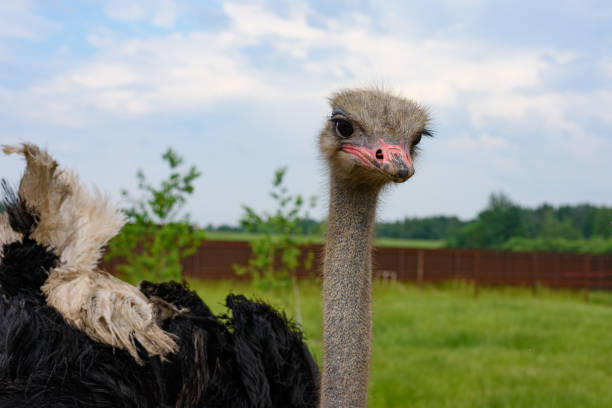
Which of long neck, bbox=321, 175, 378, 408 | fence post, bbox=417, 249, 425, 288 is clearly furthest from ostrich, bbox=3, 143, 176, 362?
fence post, bbox=417, 249, 425, 288

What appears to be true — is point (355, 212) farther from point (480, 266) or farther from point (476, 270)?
point (480, 266)

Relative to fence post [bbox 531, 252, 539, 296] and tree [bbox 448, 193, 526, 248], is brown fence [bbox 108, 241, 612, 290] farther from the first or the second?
tree [bbox 448, 193, 526, 248]

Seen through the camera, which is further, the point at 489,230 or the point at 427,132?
the point at 489,230

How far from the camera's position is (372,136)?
206cm

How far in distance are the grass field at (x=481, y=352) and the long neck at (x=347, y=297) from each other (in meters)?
0.85

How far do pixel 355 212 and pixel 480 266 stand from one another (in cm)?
1555

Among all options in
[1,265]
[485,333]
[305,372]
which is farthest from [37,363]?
[485,333]

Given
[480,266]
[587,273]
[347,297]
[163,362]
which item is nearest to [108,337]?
[163,362]

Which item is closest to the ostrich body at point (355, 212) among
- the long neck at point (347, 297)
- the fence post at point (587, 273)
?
the long neck at point (347, 297)

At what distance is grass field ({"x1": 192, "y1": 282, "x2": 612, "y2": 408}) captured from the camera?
5699 millimetres

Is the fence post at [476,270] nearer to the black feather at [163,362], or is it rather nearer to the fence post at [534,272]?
the fence post at [534,272]

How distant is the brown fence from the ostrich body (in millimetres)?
12118

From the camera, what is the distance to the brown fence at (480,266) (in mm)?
16641

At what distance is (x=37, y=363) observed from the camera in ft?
7.06
